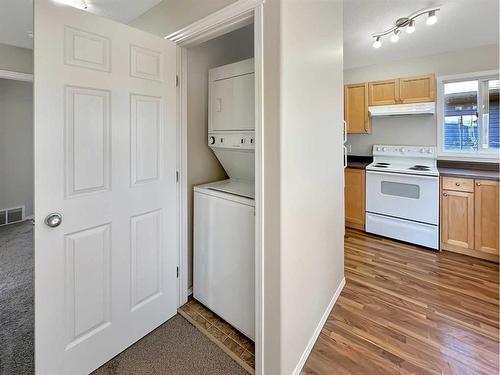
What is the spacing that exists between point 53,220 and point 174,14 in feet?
4.88

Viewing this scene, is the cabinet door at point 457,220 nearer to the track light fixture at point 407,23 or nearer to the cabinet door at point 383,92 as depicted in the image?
the cabinet door at point 383,92

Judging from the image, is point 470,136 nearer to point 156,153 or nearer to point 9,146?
point 156,153

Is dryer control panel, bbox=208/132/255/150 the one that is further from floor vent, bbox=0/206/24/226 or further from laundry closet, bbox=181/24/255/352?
floor vent, bbox=0/206/24/226

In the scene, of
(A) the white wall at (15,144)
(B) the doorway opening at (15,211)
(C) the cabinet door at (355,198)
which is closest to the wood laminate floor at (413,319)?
(C) the cabinet door at (355,198)

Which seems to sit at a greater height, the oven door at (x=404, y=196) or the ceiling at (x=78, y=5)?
the ceiling at (x=78, y=5)

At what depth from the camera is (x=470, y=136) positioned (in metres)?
3.31

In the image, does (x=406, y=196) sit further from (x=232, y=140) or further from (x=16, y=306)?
(x=16, y=306)

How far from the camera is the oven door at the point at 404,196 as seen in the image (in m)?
2.98

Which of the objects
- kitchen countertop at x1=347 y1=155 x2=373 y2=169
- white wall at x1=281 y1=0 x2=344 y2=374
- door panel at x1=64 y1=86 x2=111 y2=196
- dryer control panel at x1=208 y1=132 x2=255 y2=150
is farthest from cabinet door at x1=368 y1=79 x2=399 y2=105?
door panel at x1=64 y1=86 x2=111 y2=196

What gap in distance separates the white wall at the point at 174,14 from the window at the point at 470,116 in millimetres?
3186

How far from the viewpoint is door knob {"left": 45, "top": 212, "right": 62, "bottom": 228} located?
→ 1.24 meters

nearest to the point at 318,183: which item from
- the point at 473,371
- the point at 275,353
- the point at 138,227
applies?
the point at 275,353

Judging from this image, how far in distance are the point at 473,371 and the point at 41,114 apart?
2.51 m

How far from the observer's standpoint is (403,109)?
134 inches
